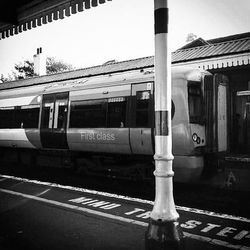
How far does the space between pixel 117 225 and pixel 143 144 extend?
315 centimetres

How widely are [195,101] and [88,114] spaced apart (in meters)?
3.34

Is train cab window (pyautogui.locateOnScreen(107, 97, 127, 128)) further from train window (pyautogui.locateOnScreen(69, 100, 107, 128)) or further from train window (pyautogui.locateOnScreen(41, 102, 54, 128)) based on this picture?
train window (pyautogui.locateOnScreen(41, 102, 54, 128))

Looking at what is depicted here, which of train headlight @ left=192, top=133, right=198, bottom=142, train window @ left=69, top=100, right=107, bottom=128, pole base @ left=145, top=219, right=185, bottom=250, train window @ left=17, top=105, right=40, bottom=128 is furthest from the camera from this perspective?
train window @ left=17, top=105, right=40, bottom=128

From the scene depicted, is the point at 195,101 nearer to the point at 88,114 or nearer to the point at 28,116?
the point at 88,114

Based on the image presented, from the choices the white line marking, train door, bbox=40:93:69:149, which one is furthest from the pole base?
train door, bbox=40:93:69:149

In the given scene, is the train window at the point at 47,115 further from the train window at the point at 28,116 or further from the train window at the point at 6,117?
the train window at the point at 6,117

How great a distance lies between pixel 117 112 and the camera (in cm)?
900

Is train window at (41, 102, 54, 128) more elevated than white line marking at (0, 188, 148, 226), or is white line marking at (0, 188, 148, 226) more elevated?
train window at (41, 102, 54, 128)

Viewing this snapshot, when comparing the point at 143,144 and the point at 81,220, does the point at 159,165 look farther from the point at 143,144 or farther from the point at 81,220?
the point at 143,144

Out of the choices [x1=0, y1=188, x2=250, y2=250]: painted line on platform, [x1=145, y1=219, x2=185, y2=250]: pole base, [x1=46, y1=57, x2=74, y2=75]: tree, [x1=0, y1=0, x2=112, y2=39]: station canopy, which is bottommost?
[x1=0, y1=188, x2=250, y2=250]: painted line on platform

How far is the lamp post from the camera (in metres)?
3.59

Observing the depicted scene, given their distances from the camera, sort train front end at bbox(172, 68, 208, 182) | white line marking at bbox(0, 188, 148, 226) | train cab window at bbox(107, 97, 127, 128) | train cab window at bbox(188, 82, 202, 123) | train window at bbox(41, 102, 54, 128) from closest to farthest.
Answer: white line marking at bbox(0, 188, 148, 226) < train front end at bbox(172, 68, 208, 182) < train cab window at bbox(188, 82, 202, 123) < train cab window at bbox(107, 97, 127, 128) < train window at bbox(41, 102, 54, 128)

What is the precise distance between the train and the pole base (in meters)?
4.09

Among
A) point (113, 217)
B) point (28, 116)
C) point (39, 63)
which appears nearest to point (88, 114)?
point (28, 116)
